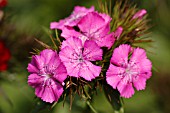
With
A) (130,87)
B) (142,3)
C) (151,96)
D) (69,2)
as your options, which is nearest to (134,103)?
(151,96)

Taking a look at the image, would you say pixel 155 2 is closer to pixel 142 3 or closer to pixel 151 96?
pixel 142 3

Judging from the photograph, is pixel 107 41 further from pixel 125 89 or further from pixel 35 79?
pixel 35 79

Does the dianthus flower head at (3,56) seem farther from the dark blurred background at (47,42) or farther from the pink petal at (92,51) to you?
the pink petal at (92,51)

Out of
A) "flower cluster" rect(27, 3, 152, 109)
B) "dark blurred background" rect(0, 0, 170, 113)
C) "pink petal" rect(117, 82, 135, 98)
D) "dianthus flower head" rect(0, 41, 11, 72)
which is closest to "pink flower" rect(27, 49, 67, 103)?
"flower cluster" rect(27, 3, 152, 109)

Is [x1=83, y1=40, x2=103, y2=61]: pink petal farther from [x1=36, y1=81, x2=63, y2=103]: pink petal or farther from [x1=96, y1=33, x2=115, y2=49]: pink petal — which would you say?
[x1=36, y1=81, x2=63, y2=103]: pink petal

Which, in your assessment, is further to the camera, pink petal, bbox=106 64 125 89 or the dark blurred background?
the dark blurred background

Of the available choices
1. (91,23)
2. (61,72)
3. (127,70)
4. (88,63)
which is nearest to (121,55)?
(127,70)

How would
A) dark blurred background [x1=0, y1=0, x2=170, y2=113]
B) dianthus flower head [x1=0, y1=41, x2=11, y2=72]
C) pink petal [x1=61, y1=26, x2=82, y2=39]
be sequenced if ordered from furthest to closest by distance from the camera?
1. dark blurred background [x1=0, y1=0, x2=170, y2=113]
2. dianthus flower head [x1=0, y1=41, x2=11, y2=72]
3. pink petal [x1=61, y1=26, x2=82, y2=39]

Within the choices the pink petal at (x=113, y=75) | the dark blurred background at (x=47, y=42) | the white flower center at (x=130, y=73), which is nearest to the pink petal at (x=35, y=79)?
the pink petal at (x=113, y=75)
